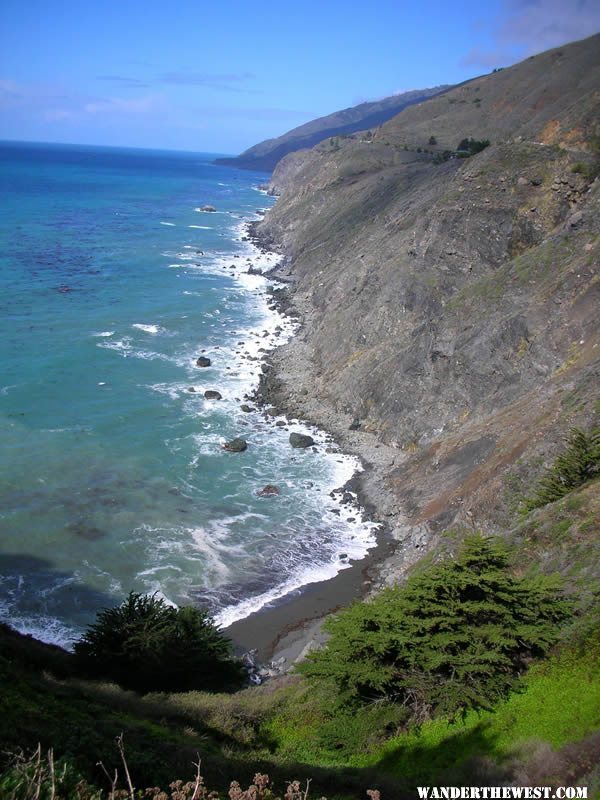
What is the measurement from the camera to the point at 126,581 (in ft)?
94.1

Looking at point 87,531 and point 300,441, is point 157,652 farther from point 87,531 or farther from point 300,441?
point 300,441

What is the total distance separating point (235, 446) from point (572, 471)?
74.5 feet

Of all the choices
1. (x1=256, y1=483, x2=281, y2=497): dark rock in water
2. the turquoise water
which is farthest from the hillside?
(x1=256, y1=483, x2=281, y2=497): dark rock in water

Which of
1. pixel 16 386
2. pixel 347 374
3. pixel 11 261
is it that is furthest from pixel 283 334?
pixel 11 261

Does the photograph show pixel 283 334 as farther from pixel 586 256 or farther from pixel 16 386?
pixel 586 256

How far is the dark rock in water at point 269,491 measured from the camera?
3638 centimetres

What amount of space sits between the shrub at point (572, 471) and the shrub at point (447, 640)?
732 centimetres

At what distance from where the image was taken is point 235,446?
133ft

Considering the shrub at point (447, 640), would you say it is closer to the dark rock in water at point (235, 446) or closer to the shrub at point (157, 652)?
the shrub at point (157, 652)

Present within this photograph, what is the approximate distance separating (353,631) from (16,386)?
129ft

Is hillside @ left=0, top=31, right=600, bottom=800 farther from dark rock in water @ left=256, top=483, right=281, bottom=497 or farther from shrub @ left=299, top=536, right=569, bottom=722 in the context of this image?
dark rock in water @ left=256, top=483, right=281, bottom=497

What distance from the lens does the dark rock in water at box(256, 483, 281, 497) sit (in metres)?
36.4

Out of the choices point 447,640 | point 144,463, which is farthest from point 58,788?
point 144,463

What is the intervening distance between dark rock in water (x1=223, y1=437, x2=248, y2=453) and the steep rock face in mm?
7173
